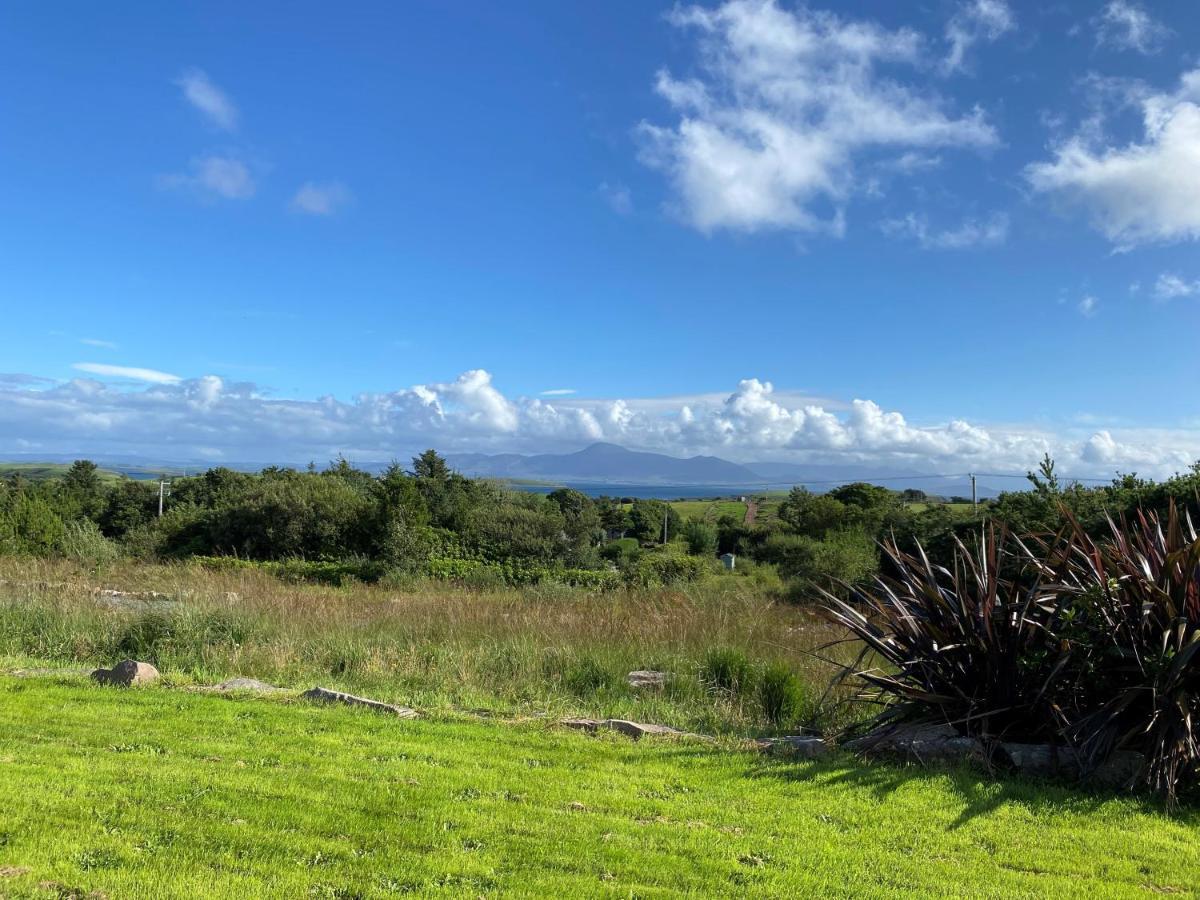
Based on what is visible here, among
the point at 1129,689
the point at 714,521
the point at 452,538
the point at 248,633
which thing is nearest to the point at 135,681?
the point at 248,633

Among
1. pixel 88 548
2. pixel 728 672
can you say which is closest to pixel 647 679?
pixel 728 672

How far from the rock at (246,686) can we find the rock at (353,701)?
50cm

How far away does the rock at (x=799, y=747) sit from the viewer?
6047mm

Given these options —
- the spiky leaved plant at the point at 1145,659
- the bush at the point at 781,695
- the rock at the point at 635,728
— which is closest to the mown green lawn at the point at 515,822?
the rock at the point at 635,728

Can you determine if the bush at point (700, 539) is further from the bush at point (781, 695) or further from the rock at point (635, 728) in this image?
the rock at point (635, 728)

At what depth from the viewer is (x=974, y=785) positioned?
5328 millimetres

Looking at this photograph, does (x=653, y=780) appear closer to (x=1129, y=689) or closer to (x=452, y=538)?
(x=1129, y=689)

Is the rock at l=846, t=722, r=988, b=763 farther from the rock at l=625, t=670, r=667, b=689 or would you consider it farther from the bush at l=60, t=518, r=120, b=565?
the bush at l=60, t=518, r=120, b=565

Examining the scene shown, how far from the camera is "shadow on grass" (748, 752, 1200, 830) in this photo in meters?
4.95

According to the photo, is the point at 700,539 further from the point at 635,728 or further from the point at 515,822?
the point at 515,822

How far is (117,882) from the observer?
10.7 ft

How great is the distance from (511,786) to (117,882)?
2.22m

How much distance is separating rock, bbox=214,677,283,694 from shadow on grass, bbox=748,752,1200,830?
4710 millimetres

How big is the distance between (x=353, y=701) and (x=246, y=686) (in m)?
A: 1.32
